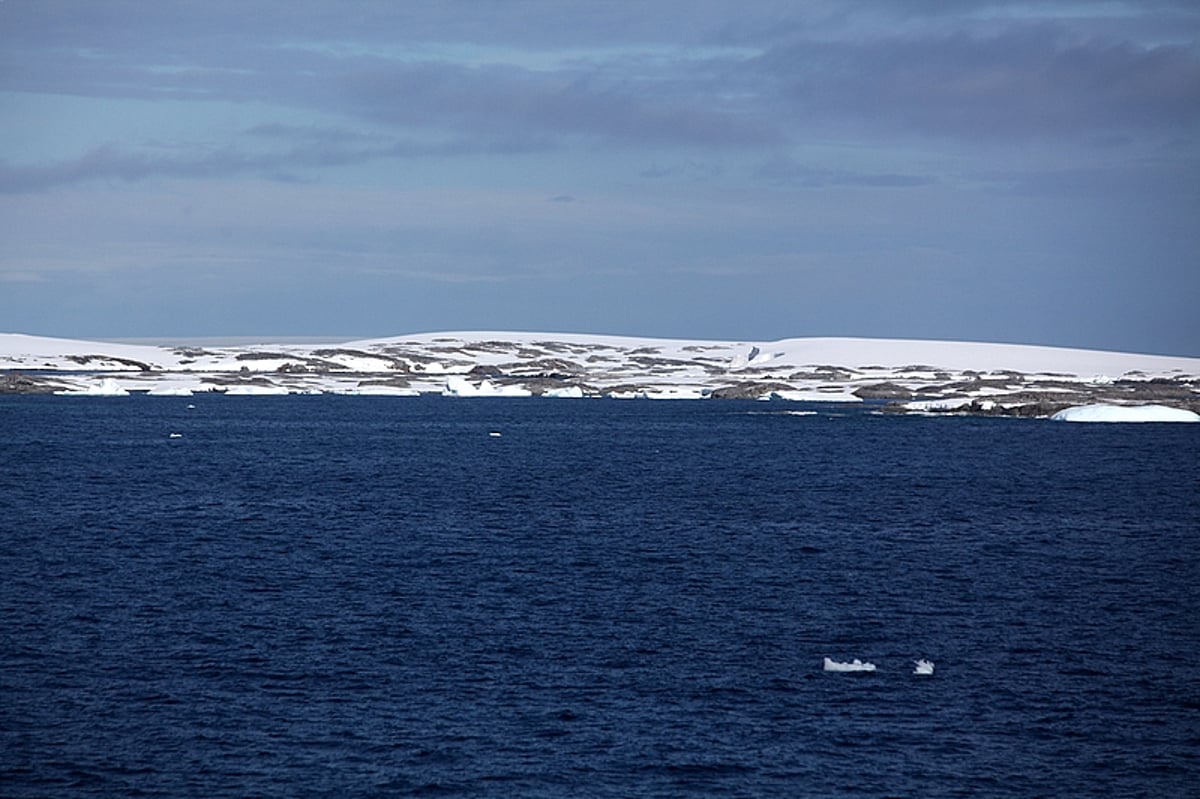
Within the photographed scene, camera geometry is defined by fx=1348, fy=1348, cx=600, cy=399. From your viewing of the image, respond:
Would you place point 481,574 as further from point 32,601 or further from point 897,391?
point 897,391

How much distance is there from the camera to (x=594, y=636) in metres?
27.2

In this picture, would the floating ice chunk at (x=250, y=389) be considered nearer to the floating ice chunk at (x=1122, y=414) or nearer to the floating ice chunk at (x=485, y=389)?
the floating ice chunk at (x=485, y=389)

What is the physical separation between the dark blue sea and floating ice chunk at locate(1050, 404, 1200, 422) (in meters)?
46.0

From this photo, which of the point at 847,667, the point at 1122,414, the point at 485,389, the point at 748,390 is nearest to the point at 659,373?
the point at 748,390

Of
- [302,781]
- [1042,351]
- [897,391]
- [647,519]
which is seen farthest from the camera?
[1042,351]

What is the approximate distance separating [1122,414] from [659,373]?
230 ft

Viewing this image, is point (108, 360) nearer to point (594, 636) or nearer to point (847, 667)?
point (594, 636)

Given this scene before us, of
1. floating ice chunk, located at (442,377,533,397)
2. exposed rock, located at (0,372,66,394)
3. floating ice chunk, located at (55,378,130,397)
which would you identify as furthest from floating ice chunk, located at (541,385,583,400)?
exposed rock, located at (0,372,66,394)

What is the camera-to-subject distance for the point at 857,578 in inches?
1361

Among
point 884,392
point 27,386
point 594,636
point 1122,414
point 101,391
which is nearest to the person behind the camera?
point 594,636

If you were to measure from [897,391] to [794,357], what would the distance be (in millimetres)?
35324

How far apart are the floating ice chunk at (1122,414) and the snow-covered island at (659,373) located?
10.6 ft

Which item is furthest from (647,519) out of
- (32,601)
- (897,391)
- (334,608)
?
(897,391)

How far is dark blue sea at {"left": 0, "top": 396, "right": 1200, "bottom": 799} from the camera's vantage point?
64.4 feet
